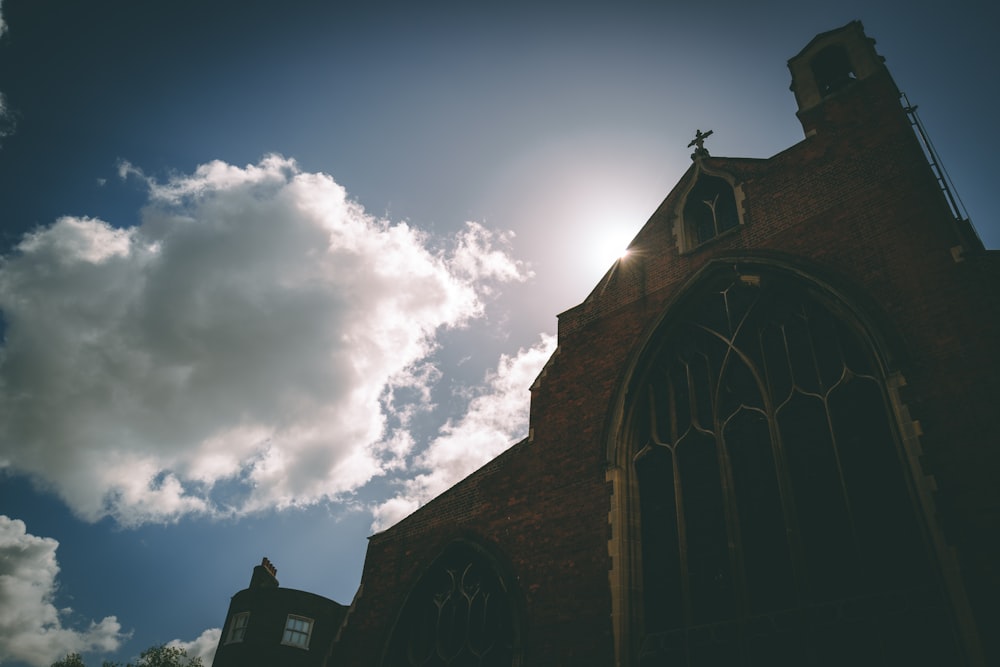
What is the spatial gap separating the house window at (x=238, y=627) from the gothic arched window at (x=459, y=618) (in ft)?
60.8

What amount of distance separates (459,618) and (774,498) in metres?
6.16

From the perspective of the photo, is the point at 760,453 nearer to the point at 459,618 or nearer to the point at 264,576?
the point at 459,618

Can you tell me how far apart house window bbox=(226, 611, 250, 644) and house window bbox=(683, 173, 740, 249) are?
25432 millimetres

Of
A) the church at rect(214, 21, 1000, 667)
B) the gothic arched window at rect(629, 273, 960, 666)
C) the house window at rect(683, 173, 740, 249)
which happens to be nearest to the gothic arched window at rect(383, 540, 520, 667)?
the church at rect(214, 21, 1000, 667)

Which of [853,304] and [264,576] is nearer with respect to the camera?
[853,304]

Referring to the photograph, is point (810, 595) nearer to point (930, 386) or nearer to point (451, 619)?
point (930, 386)

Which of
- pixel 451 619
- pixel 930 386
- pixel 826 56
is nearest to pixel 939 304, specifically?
pixel 930 386

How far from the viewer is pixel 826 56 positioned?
1234 centimetres

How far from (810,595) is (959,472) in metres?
2.33

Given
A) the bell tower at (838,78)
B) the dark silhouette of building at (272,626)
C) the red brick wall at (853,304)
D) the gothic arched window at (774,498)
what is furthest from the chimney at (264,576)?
the bell tower at (838,78)

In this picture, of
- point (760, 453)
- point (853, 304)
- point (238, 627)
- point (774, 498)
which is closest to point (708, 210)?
point (853, 304)

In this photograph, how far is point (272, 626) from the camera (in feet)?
89.8

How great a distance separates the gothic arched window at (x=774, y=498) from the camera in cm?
752

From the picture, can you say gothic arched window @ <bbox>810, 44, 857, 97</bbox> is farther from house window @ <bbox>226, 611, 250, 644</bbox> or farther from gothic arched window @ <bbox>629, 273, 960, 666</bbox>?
house window @ <bbox>226, 611, 250, 644</bbox>
